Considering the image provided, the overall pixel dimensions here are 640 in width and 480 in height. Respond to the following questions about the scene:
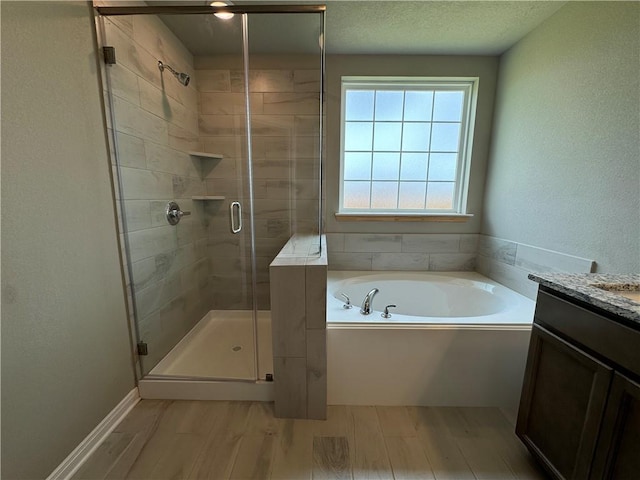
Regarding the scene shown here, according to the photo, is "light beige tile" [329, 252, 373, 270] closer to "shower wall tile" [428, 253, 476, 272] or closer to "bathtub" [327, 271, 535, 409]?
"shower wall tile" [428, 253, 476, 272]

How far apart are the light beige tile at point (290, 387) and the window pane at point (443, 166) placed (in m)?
1.96

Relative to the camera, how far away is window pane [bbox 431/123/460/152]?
227 centimetres

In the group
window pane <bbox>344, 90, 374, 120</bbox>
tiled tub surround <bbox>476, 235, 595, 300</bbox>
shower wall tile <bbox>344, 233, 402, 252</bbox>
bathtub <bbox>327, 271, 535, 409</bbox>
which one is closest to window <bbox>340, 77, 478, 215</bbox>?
window pane <bbox>344, 90, 374, 120</bbox>

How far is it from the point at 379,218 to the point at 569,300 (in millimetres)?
1474

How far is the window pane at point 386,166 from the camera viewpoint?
233 centimetres

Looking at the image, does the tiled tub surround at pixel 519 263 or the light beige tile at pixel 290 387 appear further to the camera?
the tiled tub surround at pixel 519 263

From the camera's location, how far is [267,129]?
221cm

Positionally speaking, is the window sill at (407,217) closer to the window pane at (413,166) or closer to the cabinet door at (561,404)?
the window pane at (413,166)

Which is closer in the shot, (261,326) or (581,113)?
(581,113)

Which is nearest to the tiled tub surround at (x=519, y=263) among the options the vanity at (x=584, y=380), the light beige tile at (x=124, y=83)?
the vanity at (x=584, y=380)

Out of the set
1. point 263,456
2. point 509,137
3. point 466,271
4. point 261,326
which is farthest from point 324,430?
point 509,137

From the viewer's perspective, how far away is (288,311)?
1273mm

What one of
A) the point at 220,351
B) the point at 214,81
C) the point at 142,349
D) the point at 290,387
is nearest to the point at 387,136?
the point at 214,81

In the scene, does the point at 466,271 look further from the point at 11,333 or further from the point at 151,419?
the point at 11,333
